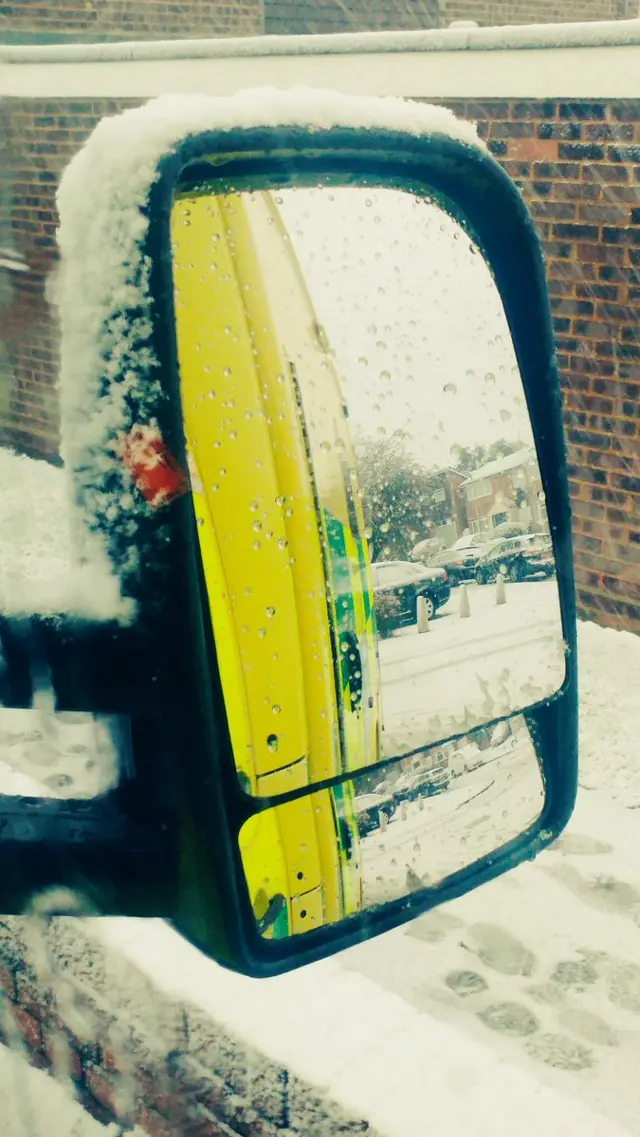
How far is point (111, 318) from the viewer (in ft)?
2.37

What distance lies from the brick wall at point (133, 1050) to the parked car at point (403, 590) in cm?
110

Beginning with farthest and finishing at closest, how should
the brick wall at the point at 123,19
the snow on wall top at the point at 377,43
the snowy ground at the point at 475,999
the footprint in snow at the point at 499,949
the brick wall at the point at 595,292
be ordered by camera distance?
1. the brick wall at the point at 123,19
2. the brick wall at the point at 595,292
3. the snow on wall top at the point at 377,43
4. the footprint in snow at the point at 499,949
5. the snowy ground at the point at 475,999

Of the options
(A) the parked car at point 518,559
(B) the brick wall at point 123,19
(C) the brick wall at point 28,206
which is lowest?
(A) the parked car at point 518,559

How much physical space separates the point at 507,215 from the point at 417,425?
22 centimetres

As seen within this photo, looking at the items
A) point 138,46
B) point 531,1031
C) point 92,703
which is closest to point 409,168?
point 92,703

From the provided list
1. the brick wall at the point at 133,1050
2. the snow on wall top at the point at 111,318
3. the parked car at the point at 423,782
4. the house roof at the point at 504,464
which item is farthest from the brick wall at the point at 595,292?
the snow on wall top at the point at 111,318

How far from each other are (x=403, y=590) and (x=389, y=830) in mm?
234

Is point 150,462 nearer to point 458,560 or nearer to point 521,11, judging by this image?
point 458,560

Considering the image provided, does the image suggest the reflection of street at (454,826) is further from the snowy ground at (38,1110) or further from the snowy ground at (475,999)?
the snowy ground at (38,1110)

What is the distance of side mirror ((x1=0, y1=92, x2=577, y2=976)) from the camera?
737 mm

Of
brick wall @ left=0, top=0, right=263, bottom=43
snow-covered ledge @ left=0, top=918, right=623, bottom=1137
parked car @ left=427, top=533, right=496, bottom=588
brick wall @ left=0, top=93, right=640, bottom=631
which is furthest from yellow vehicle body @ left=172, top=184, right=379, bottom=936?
brick wall @ left=0, top=0, right=263, bottom=43

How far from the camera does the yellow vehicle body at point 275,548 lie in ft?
2.64

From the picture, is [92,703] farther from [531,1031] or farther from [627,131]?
[627,131]

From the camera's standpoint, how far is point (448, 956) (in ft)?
8.49
